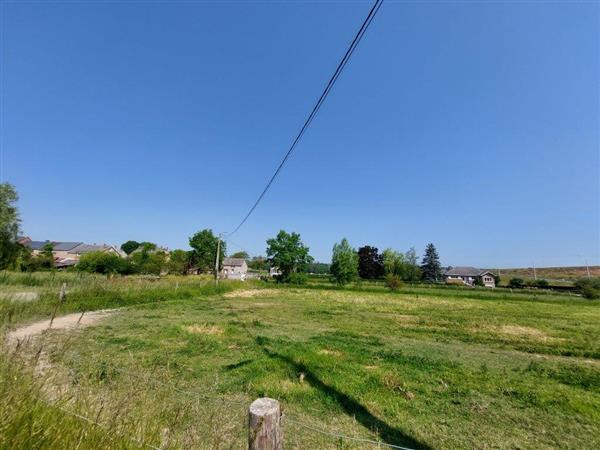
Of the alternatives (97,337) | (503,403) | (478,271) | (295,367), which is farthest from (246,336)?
(478,271)

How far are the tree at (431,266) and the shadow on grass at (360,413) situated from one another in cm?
7956

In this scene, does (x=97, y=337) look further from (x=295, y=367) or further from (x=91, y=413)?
(x=91, y=413)

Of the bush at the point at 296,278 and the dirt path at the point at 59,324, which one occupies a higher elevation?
the bush at the point at 296,278

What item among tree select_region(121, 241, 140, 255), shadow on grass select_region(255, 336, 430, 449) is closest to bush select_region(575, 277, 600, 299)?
shadow on grass select_region(255, 336, 430, 449)

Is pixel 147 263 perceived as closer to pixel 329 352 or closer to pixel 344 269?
pixel 344 269

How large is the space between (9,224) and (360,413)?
176 ft

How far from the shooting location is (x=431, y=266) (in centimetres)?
7881

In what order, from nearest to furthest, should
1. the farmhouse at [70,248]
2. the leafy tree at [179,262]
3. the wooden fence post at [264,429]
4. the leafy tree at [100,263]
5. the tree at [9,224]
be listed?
1. the wooden fence post at [264,429]
2. the tree at [9,224]
3. the leafy tree at [100,263]
4. the leafy tree at [179,262]
5. the farmhouse at [70,248]

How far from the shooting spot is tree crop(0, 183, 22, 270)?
1373 inches

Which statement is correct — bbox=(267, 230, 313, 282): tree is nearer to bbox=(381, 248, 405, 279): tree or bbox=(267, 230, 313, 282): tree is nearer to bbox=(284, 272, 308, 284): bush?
bbox=(284, 272, 308, 284): bush

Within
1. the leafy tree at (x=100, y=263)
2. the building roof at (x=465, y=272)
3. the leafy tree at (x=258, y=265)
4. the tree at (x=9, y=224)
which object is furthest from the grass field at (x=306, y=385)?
the leafy tree at (x=258, y=265)

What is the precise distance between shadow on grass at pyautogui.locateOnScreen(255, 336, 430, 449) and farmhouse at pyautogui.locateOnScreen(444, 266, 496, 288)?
277 feet

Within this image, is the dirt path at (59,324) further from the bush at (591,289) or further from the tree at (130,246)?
the tree at (130,246)

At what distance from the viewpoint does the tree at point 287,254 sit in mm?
55781
